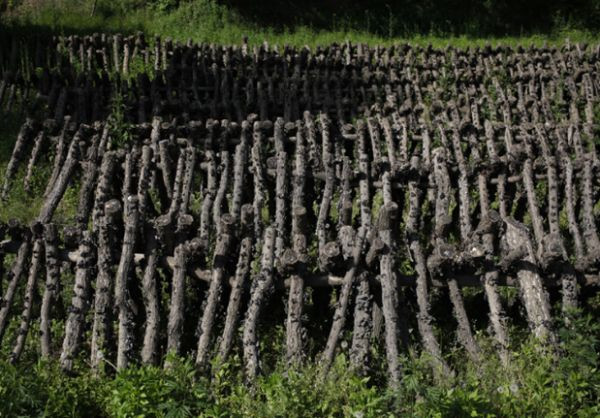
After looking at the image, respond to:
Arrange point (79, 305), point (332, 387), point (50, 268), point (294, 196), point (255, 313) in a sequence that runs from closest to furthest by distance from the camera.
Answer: point (332, 387)
point (255, 313)
point (79, 305)
point (50, 268)
point (294, 196)

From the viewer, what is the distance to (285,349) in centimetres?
486

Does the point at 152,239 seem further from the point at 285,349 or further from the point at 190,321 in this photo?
the point at 285,349

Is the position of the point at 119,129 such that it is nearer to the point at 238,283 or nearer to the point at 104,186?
the point at 104,186

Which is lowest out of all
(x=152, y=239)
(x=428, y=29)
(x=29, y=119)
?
(x=152, y=239)

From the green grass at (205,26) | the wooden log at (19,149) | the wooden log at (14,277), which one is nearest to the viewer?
the wooden log at (14,277)

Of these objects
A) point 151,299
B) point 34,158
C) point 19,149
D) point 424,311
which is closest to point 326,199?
point 424,311

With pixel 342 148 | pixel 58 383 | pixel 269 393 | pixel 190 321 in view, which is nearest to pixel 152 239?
pixel 190 321

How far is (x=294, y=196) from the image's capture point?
6.66 metres

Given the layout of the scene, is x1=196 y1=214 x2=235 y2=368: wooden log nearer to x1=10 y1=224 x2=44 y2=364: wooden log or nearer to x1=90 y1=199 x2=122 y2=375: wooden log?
x1=90 y1=199 x2=122 y2=375: wooden log

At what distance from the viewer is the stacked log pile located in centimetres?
494

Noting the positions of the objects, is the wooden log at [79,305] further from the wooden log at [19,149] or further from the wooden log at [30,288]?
the wooden log at [19,149]

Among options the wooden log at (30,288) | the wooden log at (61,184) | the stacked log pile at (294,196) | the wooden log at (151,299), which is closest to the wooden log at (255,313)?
the stacked log pile at (294,196)

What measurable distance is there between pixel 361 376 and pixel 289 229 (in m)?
2.49

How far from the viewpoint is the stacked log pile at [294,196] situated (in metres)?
4.94
